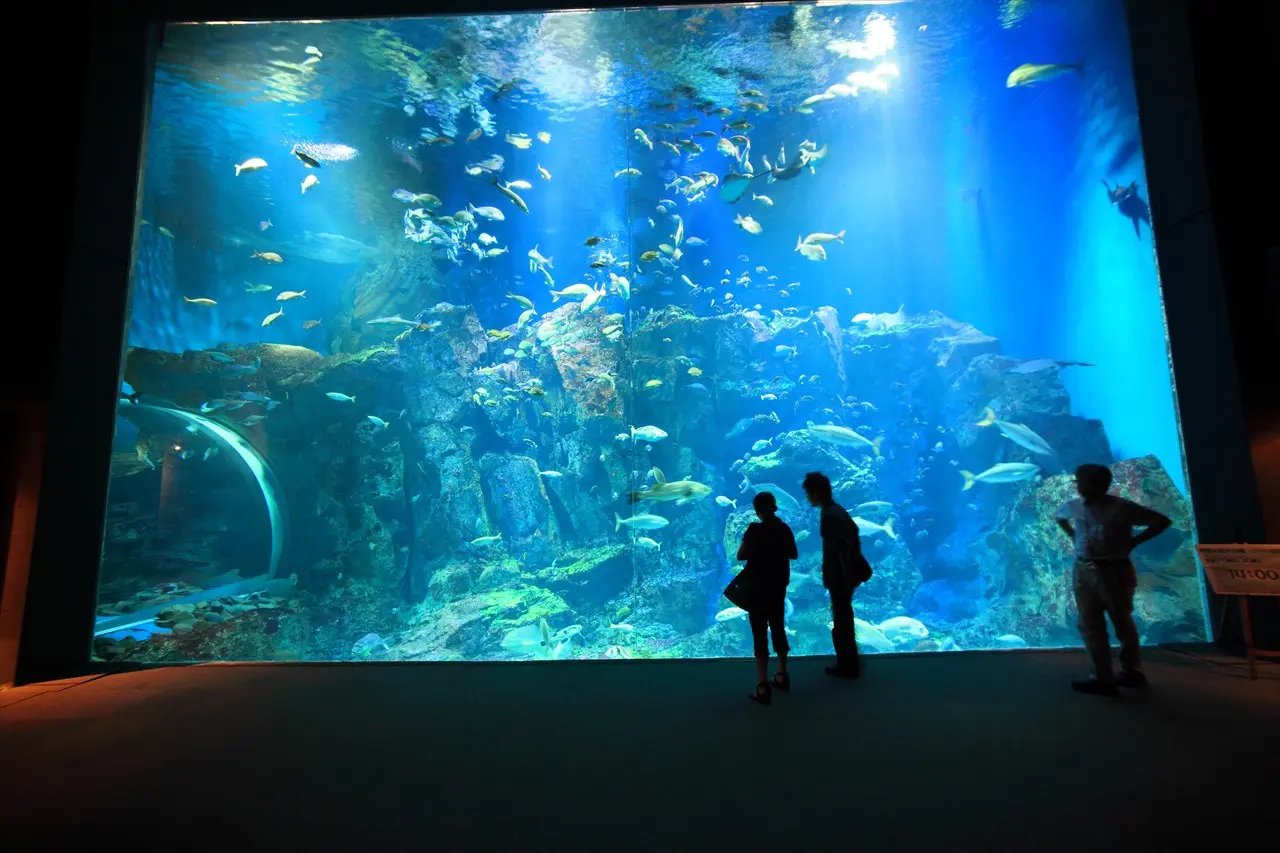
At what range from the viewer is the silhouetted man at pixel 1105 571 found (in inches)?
136

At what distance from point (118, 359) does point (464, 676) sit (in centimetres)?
446

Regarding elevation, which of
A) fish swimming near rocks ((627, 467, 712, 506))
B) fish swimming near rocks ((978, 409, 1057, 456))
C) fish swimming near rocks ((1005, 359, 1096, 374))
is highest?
fish swimming near rocks ((1005, 359, 1096, 374))

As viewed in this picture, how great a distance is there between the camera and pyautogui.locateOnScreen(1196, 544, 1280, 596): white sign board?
3.55m

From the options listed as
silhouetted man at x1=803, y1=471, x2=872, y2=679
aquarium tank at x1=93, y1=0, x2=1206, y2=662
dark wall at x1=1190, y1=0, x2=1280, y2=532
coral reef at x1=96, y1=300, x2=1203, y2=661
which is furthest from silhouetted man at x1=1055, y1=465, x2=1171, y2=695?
coral reef at x1=96, y1=300, x2=1203, y2=661

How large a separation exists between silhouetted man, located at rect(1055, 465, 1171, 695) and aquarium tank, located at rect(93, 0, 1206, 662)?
4674 millimetres

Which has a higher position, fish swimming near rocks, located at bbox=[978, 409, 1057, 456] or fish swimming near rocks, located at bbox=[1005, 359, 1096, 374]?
fish swimming near rocks, located at bbox=[1005, 359, 1096, 374]

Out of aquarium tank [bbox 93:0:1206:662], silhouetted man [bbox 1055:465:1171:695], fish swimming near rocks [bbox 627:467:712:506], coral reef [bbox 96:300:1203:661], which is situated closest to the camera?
silhouetted man [bbox 1055:465:1171:695]

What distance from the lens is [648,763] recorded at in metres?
2.55

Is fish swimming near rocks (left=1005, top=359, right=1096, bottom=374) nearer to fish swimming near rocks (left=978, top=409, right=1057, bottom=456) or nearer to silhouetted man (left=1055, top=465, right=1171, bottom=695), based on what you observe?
fish swimming near rocks (left=978, top=409, right=1057, bottom=456)

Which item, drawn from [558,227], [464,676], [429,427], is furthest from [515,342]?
[464,676]

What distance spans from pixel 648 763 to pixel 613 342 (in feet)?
31.3

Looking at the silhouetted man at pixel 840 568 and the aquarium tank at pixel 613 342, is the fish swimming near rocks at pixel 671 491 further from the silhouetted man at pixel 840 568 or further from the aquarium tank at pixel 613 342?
the silhouetted man at pixel 840 568

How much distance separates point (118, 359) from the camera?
4.93m

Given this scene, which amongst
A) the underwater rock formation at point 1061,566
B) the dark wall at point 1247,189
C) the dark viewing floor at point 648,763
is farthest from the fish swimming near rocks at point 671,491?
the underwater rock formation at point 1061,566
